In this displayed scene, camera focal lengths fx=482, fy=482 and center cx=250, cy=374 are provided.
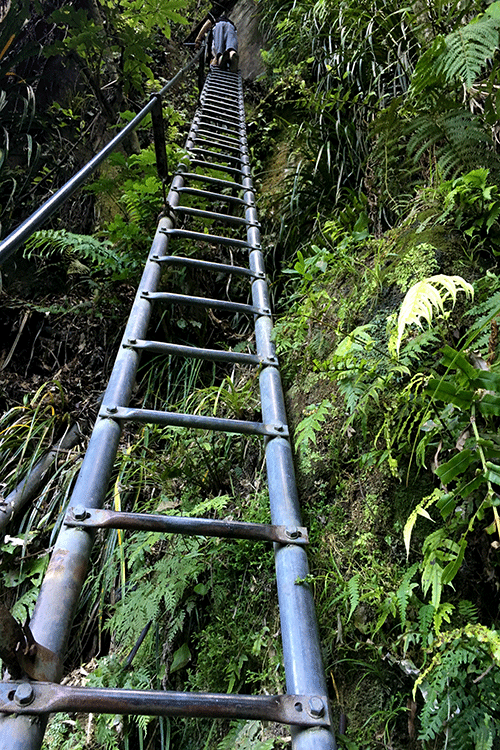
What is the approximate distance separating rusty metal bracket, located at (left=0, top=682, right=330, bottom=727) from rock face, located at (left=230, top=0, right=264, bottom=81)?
6.34m

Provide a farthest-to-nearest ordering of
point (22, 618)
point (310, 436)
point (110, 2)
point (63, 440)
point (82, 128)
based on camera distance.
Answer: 1. point (82, 128)
2. point (110, 2)
3. point (63, 440)
4. point (22, 618)
5. point (310, 436)

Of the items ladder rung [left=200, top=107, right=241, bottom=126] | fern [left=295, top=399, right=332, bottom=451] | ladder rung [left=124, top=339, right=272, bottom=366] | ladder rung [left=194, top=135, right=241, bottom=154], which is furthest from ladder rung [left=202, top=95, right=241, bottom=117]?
fern [left=295, top=399, right=332, bottom=451]

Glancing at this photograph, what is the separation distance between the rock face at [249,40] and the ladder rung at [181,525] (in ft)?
19.6

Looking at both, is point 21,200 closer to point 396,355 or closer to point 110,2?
point 110,2

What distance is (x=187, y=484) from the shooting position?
188 cm

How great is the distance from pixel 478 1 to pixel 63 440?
8.57 ft

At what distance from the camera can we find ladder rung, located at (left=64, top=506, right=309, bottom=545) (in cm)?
109

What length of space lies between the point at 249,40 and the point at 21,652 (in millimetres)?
7396

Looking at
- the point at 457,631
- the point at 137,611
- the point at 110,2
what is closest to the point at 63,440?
the point at 137,611

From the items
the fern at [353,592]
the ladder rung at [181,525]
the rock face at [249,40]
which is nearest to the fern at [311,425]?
the ladder rung at [181,525]

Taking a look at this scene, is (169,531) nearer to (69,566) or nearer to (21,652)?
(69,566)

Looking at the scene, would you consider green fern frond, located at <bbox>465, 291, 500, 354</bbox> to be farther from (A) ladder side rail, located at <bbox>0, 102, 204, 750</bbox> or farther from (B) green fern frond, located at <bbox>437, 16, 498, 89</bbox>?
(A) ladder side rail, located at <bbox>0, 102, 204, 750</bbox>

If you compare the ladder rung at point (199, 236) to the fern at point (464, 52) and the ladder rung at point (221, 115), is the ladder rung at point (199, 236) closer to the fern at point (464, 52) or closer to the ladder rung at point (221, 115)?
the fern at point (464, 52)

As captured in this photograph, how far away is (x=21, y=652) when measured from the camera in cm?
79
